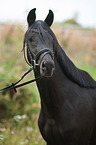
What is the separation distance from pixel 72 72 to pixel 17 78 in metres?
2.67

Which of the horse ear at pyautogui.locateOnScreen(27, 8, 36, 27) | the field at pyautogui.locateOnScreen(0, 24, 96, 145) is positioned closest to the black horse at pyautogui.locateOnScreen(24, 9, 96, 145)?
the horse ear at pyautogui.locateOnScreen(27, 8, 36, 27)

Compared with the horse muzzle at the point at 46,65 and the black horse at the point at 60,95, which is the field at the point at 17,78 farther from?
the horse muzzle at the point at 46,65

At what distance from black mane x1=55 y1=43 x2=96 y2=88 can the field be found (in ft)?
4.43

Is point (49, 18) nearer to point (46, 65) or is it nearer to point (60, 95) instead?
point (46, 65)

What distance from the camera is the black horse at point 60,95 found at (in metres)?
2.08

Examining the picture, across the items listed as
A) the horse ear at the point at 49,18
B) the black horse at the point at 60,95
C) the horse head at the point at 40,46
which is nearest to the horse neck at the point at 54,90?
the black horse at the point at 60,95

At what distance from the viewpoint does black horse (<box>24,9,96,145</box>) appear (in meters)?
2.08

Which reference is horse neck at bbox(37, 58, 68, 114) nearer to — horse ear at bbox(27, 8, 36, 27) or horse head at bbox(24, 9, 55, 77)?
horse head at bbox(24, 9, 55, 77)

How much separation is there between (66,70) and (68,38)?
306 inches

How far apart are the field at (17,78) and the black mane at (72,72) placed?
1351 millimetres

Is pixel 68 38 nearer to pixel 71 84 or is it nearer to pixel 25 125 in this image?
pixel 25 125

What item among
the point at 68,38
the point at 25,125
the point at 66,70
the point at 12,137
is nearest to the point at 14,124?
the point at 25,125

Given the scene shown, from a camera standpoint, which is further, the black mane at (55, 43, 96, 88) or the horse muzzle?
the black mane at (55, 43, 96, 88)

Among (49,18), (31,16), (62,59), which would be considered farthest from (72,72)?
(31,16)
